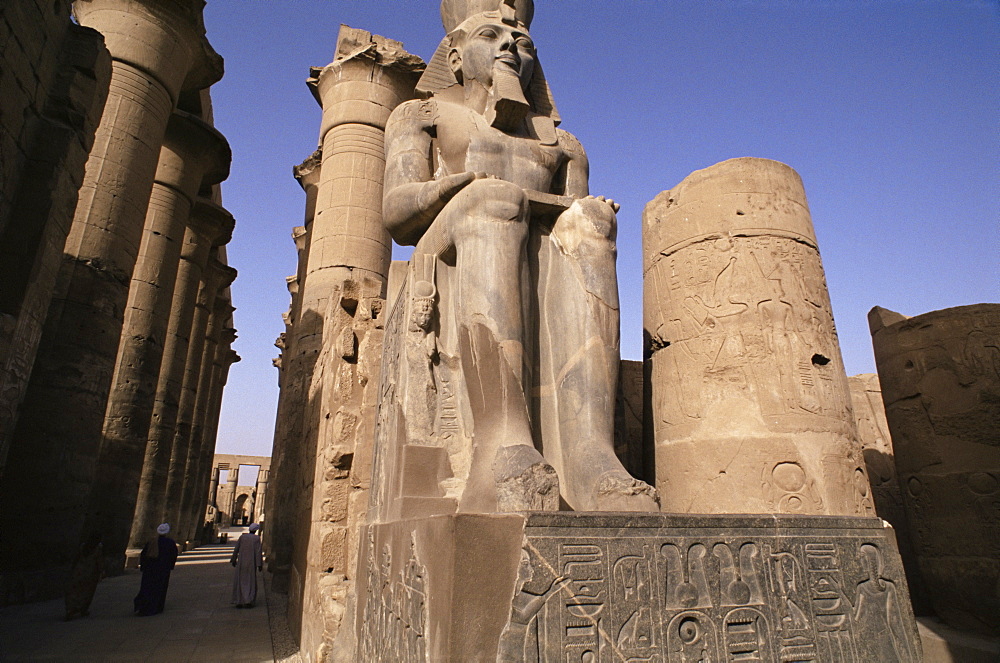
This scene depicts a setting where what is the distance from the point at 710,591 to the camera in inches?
73.4

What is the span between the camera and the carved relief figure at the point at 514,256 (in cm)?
232

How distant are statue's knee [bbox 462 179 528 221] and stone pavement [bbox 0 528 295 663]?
12.9ft

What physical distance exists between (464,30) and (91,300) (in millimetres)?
6960

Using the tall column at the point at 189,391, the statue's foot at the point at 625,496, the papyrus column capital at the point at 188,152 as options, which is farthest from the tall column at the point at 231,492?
the statue's foot at the point at 625,496

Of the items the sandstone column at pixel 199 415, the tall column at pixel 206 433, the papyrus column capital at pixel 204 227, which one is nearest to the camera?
the papyrus column capital at pixel 204 227

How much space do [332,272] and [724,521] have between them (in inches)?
339

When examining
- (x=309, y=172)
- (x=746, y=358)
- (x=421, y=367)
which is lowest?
(x=421, y=367)

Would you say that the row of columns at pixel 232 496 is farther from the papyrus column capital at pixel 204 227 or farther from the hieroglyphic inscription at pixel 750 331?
the hieroglyphic inscription at pixel 750 331

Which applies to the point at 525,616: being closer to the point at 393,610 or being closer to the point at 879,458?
the point at 393,610

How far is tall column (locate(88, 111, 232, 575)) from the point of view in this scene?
9.88 meters

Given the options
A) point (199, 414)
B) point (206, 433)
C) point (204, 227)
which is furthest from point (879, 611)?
point (206, 433)

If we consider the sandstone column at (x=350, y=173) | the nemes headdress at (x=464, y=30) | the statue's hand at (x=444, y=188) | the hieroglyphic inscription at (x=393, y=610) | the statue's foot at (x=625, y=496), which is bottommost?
the hieroglyphic inscription at (x=393, y=610)

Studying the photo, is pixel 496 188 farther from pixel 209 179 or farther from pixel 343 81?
pixel 209 179

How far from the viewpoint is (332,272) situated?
973cm
